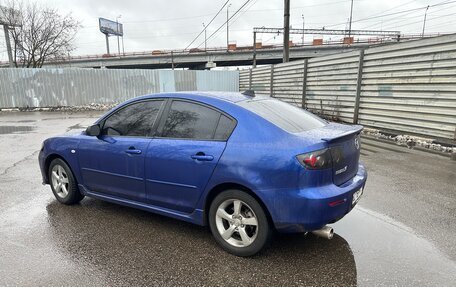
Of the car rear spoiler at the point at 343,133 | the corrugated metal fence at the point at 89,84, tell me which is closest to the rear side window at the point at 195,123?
the car rear spoiler at the point at 343,133

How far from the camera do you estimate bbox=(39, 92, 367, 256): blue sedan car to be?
286 cm

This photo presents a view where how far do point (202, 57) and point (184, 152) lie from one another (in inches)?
2426

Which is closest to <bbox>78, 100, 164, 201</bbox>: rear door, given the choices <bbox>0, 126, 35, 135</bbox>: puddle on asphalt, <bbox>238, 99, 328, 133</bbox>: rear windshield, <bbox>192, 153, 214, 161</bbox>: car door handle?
<bbox>192, 153, 214, 161</bbox>: car door handle

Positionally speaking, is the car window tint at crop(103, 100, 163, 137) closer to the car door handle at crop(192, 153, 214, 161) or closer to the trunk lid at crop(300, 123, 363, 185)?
the car door handle at crop(192, 153, 214, 161)

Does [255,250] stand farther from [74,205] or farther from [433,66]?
[433,66]

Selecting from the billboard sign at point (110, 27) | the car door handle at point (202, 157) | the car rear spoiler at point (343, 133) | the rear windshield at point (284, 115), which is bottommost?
the car door handle at point (202, 157)

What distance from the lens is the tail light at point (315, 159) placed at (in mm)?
2811

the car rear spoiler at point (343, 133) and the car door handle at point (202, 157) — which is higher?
the car rear spoiler at point (343, 133)

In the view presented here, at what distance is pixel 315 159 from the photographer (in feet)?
9.29

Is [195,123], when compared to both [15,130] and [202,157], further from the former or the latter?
[15,130]

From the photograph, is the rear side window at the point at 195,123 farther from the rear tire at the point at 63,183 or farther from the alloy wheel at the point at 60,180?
the alloy wheel at the point at 60,180

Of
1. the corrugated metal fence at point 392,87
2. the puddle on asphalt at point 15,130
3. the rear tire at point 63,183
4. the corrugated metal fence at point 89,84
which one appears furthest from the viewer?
the corrugated metal fence at point 89,84

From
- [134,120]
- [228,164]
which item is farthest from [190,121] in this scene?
[134,120]

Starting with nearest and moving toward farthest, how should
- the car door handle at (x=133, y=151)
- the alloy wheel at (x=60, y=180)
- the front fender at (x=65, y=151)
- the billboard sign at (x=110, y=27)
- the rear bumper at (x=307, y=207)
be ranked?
the rear bumper at (x=307, y=207)
the car door handle at (x=133, y=151)
the front fender at (x=65, y=151)
the alloy wheel at (x=60, y=180)
the billboard sign at (x=110, y=27)
